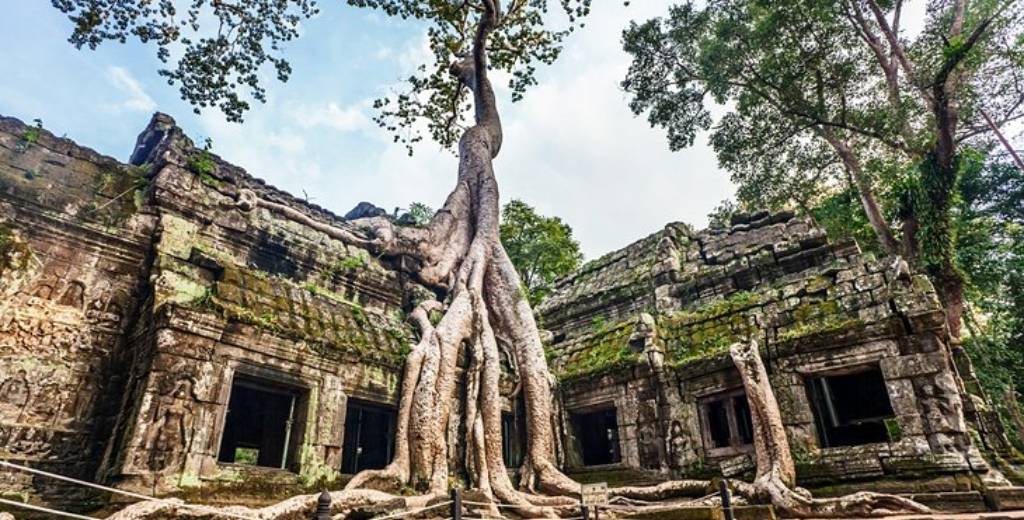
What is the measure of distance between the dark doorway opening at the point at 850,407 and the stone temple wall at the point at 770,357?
0.04 meters

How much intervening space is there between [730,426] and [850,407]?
3.38m

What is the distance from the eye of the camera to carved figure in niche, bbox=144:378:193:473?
5.06 meters

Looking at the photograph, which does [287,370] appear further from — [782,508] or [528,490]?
[782,508]

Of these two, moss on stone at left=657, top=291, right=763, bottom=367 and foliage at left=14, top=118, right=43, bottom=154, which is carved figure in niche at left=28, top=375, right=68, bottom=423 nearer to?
foliage at left=14, top=118, right=43, bottom=154

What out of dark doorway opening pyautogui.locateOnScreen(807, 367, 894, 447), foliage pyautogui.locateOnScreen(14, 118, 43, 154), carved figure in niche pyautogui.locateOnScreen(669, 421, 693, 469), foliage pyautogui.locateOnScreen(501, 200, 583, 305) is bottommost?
carved figure in niche pyautogui.locateOnScreen(669, 421, 693, 469)

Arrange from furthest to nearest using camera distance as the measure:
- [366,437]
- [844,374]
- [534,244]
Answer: [534,244] < [366,437] < [844,374]

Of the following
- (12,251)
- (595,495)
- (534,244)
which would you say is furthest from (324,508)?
(534,244)

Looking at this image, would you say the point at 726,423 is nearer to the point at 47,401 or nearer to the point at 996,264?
the point at 47,401

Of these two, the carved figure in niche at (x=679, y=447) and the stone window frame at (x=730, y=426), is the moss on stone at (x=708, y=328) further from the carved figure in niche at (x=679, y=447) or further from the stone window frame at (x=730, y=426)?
the carved figure in niche at (x=679, y=447)

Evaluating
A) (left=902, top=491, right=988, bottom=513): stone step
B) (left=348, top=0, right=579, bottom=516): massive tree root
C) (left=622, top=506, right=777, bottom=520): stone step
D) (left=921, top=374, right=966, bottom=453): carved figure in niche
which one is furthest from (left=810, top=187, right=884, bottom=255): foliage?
(left=622, top=506, right=777, bottom=520): stone step

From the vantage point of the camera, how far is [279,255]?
8141 mm

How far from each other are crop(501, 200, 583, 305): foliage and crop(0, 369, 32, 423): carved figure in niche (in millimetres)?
14169

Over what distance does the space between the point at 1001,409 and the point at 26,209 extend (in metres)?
19.0

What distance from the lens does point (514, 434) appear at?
8609mm
